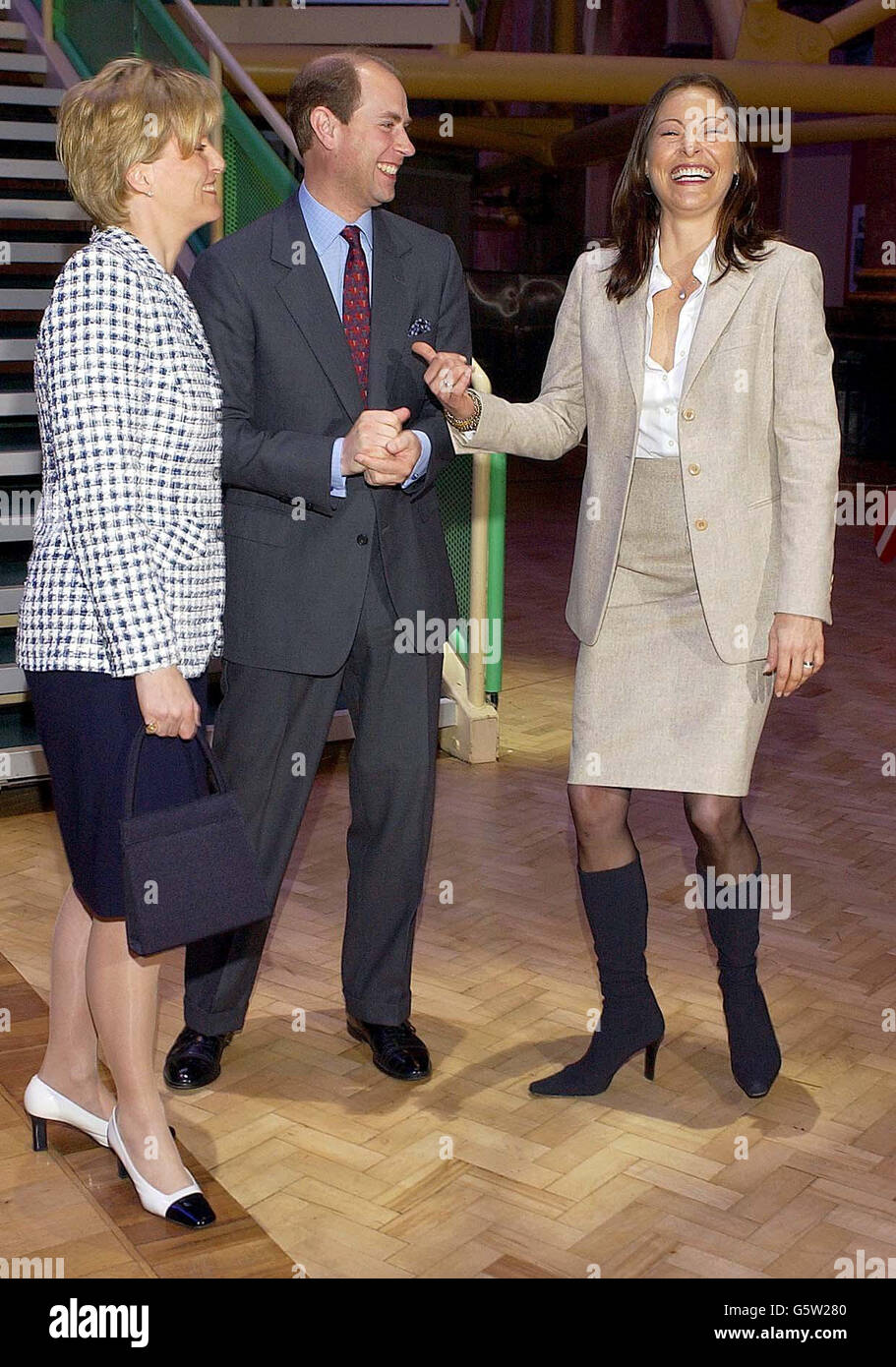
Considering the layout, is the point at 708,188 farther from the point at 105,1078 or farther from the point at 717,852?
the point at 105,1078

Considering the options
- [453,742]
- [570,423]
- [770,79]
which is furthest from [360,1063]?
[770,79]

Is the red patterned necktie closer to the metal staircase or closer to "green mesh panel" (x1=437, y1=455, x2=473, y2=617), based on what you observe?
the metal staircase

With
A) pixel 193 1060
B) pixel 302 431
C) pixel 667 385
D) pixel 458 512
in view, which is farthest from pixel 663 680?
pixel 458 512

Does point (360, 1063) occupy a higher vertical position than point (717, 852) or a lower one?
lower

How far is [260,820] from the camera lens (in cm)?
320

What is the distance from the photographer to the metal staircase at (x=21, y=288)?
5449 mm

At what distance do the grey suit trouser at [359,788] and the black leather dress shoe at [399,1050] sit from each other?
30 millimetres

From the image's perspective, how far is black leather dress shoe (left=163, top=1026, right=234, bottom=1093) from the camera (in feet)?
10.6

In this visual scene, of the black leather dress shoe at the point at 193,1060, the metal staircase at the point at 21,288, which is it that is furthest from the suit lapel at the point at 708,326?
the metal staircase at the point at 21,288

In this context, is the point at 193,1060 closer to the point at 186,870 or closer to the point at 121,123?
the point at 186,870

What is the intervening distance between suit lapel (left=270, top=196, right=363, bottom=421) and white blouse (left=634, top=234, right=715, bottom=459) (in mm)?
554

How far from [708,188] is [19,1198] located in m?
2.11

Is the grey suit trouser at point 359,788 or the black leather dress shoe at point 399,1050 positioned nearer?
the grey suit trouser at point 359,788

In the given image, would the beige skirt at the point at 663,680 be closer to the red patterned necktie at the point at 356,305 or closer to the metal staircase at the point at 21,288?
the red patterned necktie at the point at 356,305
